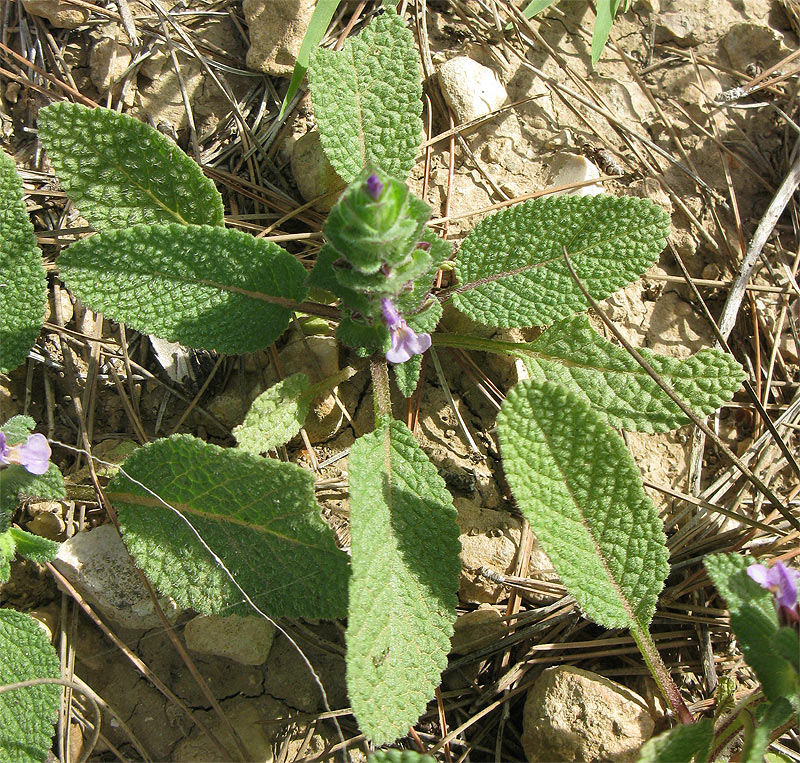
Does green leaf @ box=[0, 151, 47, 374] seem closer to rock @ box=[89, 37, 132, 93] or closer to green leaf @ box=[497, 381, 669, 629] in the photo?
rock @ box=[89, 37, 132, 93]

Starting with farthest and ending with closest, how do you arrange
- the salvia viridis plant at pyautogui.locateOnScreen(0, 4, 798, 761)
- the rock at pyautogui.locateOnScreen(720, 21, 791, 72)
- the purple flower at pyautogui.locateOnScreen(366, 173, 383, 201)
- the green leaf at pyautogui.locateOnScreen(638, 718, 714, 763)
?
1. the rock at pyautogui.locateOnScreen(720, 21, 791, 72)
2. the salvia viridis plant at pyautogui.locateOnScreen(0, 4, 798, 761)
3. the green leaf at pyautogui.locateOnScreen(638, 718, 714, 763)
4. the purple flower at pyautogui.locateOnScreen(366, 173, 383, 201)

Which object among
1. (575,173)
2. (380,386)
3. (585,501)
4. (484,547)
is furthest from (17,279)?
(575,173)

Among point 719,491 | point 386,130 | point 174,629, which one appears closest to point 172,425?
point 174,629

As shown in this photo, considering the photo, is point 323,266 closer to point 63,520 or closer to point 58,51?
point 63,520

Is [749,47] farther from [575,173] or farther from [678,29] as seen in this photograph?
[575,173]

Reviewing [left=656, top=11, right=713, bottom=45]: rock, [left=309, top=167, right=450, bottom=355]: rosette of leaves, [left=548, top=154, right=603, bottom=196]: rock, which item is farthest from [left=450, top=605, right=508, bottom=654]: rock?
[left=656, top=11, right=713, bottom=45]: rock

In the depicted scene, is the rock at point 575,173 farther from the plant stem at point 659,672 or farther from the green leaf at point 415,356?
the plant stem at point 659,672
